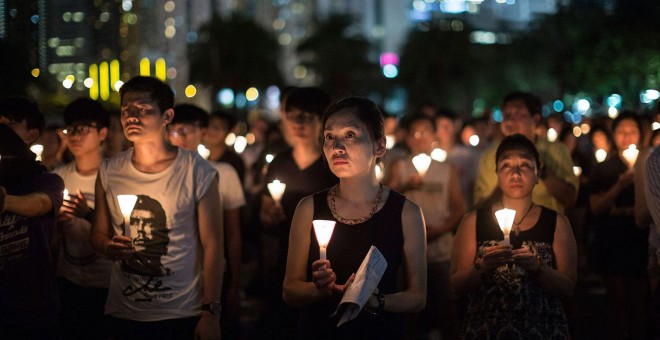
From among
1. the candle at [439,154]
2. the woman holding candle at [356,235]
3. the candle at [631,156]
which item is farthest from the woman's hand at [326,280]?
the candle at [439,154]

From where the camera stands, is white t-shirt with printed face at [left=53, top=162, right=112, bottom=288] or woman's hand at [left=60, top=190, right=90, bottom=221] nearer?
woman's hand at [left=60, top=190, right=90, bottom=221]

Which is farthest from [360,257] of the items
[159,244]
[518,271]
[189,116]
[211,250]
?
[189,116]

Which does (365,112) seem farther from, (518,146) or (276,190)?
(276,190)

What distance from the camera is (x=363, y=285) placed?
416 centimetres

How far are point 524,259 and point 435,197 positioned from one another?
141 inches

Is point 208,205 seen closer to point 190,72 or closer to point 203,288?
point 203,288

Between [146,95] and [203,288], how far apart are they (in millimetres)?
1196

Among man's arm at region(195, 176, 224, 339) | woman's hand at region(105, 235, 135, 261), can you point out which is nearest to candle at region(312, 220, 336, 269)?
woman's hand at region(105, 235, 135, 261)

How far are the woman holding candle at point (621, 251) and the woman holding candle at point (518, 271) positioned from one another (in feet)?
9.42

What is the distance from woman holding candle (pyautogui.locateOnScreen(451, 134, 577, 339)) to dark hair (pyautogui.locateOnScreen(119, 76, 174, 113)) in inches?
75.9

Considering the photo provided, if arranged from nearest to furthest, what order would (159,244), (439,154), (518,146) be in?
(159,244) → (518,146) → (439,154)

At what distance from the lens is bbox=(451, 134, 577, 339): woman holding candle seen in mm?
5129

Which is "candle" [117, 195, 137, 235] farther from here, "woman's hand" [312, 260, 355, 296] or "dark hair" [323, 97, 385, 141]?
"woman's hand" [312, 260, 355, 296]

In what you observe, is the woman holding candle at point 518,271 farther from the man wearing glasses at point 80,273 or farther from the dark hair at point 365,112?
the man wearing glasses at point 80,273
